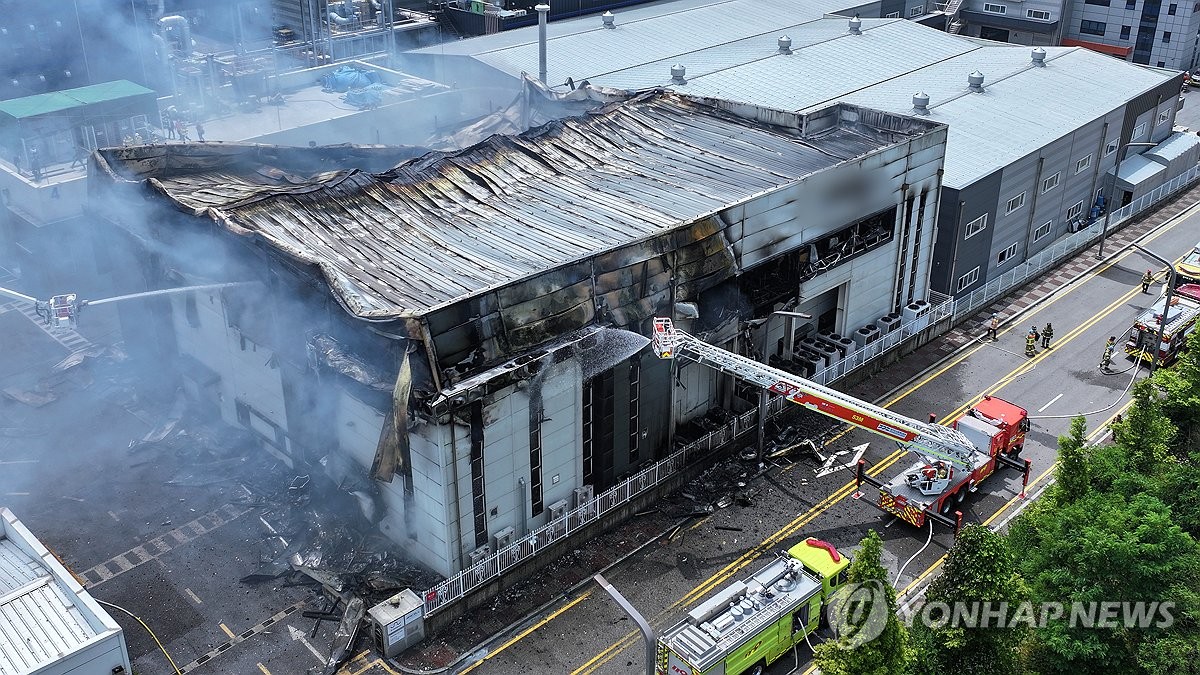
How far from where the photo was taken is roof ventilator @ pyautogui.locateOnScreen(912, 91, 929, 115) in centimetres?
5203

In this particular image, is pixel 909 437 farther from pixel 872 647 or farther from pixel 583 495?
pixel 872 647

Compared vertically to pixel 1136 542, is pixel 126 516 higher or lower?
lower

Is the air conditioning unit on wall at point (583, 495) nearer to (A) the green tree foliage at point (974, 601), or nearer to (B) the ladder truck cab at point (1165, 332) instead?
(A) the green tree foliage at point (974, 601)

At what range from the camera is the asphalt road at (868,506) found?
93.5 feet

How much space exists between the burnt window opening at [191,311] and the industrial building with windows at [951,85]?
22.5 metres

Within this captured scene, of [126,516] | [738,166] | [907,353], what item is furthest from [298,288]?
[907,353]

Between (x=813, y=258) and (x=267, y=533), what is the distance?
67.4ft

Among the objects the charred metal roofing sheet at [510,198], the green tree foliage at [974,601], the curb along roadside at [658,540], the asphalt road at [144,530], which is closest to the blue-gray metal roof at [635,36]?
the charred metal roofing sheet at [510,198]

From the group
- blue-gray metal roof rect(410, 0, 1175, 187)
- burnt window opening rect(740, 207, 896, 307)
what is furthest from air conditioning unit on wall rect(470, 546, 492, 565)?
blue-gray metal roof rect(410, 0, 1175, 187)

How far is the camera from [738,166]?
40.0m

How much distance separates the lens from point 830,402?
1236 inches

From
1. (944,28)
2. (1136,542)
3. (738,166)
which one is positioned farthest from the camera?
(944,28)

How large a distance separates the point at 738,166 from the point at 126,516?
24.2m

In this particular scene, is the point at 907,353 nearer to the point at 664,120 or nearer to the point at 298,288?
the point at 664,120
